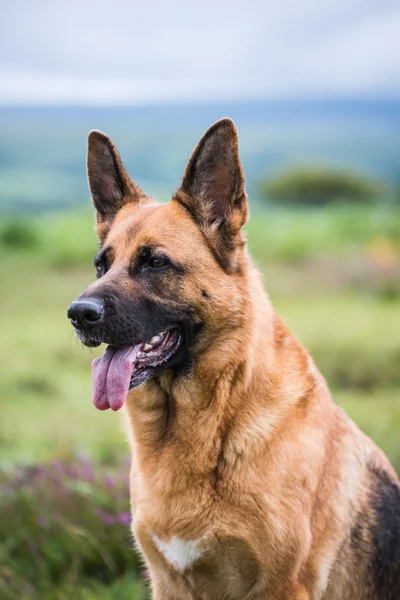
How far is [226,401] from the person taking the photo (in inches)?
133

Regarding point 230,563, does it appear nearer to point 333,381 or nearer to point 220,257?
point 220,257

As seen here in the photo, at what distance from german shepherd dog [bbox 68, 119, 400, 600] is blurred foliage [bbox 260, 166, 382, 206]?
9.66 m

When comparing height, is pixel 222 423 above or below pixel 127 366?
below

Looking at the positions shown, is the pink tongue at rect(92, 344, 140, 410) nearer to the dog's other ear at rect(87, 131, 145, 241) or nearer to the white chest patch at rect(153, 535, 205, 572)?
the white chest patch at rect(153, 535, 205, 572)

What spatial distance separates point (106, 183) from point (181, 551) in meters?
1.90

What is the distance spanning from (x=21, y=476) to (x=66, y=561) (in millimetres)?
904

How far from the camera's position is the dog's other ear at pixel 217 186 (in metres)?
3.32

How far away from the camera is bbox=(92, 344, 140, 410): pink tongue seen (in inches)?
127

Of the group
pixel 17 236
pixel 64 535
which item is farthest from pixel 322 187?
pixel 64 535

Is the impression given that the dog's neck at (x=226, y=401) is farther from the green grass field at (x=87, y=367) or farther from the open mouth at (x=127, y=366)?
the green grass field at (x=87, y=367)

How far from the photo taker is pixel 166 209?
3.58m

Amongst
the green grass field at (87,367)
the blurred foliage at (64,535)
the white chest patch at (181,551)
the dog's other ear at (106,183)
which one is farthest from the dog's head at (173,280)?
the blurred foliage at (64,535)

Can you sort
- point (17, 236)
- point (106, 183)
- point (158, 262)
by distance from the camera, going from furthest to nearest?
point (17, 236) < point (106, 183) < point (158, 262)

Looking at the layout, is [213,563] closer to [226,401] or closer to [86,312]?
[226,401]
